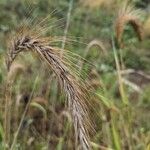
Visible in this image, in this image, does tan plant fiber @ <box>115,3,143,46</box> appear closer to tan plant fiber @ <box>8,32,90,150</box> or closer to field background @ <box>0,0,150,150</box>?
field background @ <box>0,0,150,150</box>

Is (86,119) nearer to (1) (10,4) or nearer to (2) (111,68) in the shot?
(2) (111,68)

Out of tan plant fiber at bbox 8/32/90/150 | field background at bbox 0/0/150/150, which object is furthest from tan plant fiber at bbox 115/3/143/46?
tan plant fiber at bbox 8/32/90/150

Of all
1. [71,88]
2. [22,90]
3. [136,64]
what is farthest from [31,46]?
[136,64]

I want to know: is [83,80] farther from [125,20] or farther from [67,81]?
[125,20]

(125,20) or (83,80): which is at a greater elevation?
(125,20)

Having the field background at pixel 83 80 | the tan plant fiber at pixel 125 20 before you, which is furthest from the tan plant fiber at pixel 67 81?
the tan plant fiber at pixel 125 20

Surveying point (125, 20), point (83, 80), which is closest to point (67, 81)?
point (83, 80)

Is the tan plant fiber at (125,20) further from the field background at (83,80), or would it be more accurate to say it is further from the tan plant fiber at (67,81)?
the tan plant fiber at (67,81)
